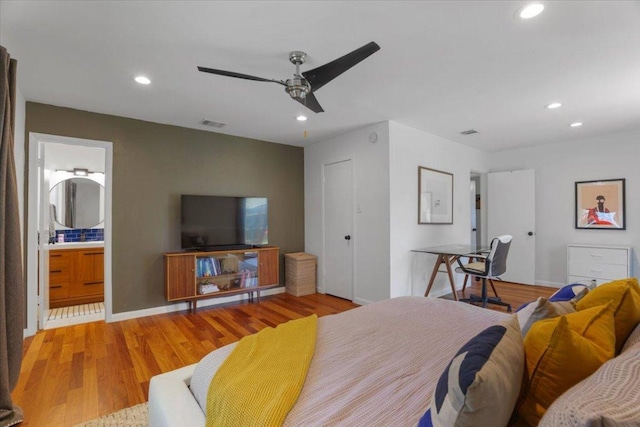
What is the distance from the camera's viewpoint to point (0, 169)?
1744 millimetres

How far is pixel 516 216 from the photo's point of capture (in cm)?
541

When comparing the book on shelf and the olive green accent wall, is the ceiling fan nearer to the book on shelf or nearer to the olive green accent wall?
the olive green accent wall

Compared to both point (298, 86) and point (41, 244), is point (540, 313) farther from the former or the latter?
point (41, 244)

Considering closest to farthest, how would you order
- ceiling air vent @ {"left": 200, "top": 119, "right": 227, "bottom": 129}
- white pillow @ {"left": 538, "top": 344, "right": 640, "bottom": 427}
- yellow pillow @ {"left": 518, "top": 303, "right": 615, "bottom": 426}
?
white pillow @ {"left": 538, "top": 344, "right": 640, "bottom": 427}, yellow pillow @ {"left": 518, "top": 303, "right": 615, "bottom": 426}, ceiling air vent @ {"left": 200, "top": 119, "right": 227, "bottom": 129}

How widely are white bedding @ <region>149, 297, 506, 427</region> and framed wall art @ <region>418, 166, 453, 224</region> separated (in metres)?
2.54

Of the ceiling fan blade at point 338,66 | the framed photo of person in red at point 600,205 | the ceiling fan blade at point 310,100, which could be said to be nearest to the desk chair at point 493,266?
the framed photo of person in red at point 600,205

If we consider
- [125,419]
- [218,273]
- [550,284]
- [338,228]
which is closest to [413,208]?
[338,228]

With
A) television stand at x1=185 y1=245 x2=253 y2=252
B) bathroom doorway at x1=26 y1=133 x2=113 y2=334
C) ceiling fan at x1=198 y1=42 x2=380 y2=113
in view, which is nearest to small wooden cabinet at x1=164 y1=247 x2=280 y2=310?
television stand at x1=185 y1=245 x2=253 y2=252

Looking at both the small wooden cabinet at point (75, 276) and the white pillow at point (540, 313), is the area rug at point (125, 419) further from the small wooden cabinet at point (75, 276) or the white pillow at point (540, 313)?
the small wooden cabinet at point (75, 276)

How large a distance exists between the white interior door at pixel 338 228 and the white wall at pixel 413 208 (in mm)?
704

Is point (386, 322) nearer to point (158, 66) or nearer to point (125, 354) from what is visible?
point (125, 354)

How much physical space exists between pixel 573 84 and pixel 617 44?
2.28 ft

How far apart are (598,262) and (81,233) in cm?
787

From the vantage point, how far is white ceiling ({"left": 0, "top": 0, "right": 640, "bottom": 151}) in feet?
5.97
